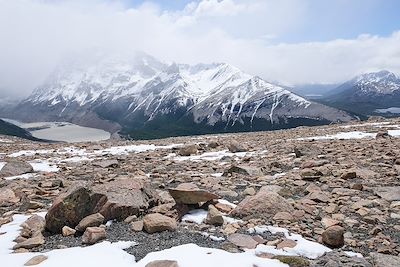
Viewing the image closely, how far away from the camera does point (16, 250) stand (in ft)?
34.8

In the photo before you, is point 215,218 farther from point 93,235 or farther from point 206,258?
point 93,235

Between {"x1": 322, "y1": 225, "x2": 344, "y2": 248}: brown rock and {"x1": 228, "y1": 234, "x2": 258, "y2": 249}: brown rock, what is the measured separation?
187 cm

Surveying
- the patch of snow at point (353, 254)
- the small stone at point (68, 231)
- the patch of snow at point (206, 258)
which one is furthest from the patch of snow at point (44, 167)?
the patch of snow at point (353, 254)

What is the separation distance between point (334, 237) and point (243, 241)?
7.68ft

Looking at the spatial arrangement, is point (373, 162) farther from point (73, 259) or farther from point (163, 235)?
point (73, 259)

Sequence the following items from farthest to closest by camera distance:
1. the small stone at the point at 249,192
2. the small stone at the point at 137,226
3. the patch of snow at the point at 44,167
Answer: the patch of snow at the point at 44,167
the small stone at the point at 249,192
the small stone at the point at 137,226

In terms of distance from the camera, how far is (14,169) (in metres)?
22.0

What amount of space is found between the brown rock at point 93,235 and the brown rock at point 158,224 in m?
1.19

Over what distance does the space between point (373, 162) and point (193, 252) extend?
1249 centimetres

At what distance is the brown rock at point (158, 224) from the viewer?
11.5m

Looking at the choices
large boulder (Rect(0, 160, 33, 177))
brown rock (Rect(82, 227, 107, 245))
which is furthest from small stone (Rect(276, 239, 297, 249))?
large boulder (Rect(0, 160, 33, 177))

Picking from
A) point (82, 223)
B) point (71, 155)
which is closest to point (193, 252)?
point (82, 223)

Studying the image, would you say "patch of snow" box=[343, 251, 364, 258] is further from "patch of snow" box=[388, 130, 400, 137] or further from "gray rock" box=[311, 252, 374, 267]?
"patch of snow" box=[388, 130, 400, 137]

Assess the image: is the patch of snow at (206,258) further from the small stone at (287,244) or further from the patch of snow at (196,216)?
the patch of snow at (196,216)
